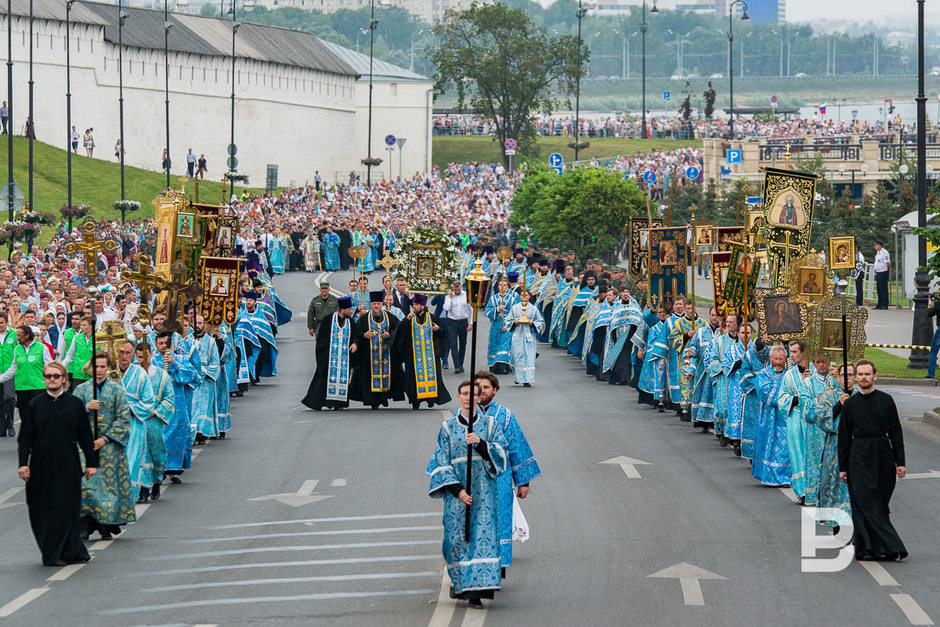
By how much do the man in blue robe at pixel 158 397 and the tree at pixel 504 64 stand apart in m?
84.6

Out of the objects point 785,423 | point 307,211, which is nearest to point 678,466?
point 785,423

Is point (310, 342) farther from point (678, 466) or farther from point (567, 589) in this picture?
point (567, 589)

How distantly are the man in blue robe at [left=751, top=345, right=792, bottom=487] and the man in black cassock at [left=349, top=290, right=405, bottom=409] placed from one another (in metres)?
7.42

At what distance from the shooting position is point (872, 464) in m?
13.5

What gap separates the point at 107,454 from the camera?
1427cm

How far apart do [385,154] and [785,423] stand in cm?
8058

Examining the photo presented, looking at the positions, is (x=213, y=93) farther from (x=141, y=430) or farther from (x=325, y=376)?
(x=141, y=430)

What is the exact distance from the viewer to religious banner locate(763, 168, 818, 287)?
2016 cm

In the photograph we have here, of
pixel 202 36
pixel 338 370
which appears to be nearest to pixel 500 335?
pixel 338 370

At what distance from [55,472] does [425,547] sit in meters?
2.95

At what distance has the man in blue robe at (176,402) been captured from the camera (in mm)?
17203

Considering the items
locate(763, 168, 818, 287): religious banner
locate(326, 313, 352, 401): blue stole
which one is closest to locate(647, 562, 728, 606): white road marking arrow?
locate(763, 168, 818, 287): religious banner

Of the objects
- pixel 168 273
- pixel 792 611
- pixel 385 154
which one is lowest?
pixel 792 611

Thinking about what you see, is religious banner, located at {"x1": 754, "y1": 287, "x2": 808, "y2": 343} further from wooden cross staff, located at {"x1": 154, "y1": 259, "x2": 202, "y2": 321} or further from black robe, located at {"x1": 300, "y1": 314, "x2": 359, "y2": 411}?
black robe, located at {"x1": 300, "y1": 314, "x2": 359, "y2": 411}
